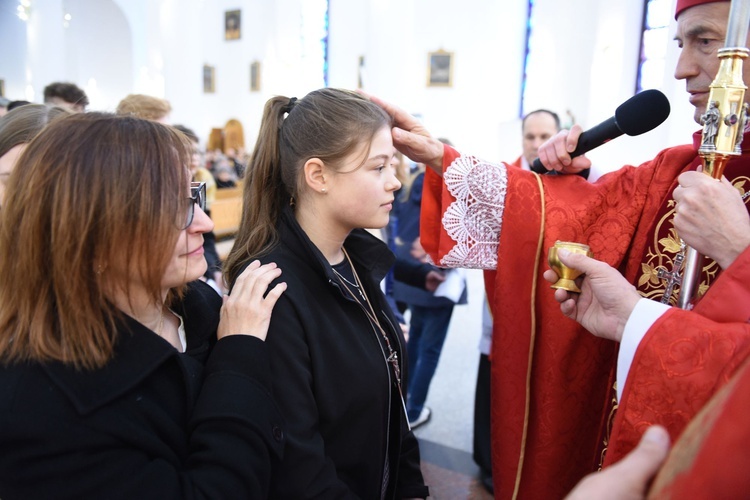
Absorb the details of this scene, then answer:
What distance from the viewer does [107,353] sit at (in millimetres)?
945

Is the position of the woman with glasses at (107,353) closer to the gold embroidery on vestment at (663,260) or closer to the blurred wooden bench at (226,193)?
the gold embroidery on vestment at (663,260)

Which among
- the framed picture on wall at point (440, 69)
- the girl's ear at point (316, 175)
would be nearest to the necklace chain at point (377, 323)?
the girl's ear at point (316, 175)

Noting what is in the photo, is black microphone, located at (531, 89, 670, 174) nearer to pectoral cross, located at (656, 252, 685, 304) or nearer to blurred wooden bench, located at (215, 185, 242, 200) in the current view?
pectoral cross, located at (656, 252, 685, 304)

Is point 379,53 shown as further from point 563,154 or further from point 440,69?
point 563,154

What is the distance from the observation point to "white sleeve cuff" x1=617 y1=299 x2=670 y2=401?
1080mm

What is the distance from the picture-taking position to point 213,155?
12320 millimetres

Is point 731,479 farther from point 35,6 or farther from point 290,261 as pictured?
point 35,6

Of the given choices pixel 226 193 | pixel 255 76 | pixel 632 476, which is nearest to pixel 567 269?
pixel 632 476

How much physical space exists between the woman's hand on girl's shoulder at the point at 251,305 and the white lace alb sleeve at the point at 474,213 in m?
0.67

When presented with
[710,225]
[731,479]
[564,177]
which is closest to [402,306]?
[564,177]

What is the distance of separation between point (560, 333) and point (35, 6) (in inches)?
477

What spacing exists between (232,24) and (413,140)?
1605cm

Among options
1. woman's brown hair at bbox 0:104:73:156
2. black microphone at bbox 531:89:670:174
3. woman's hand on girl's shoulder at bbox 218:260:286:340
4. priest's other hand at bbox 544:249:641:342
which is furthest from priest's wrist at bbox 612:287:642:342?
woman's brown hair at bbox 0:104:73:156

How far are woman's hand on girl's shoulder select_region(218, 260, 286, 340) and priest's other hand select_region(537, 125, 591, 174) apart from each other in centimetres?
93
